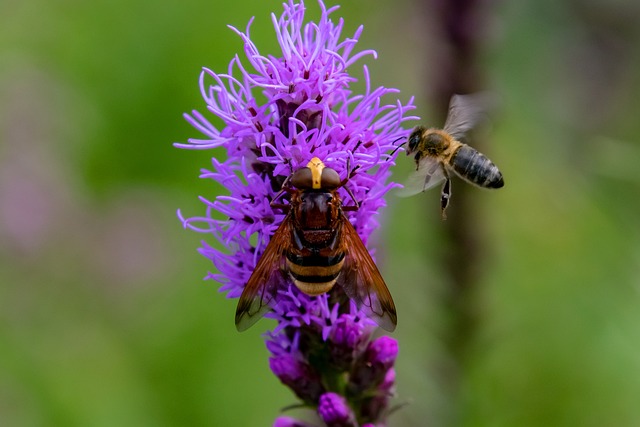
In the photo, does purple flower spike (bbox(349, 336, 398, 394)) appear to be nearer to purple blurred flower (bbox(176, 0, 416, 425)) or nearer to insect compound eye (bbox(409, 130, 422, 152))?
purple blurred flower (bbox(176, 0, 416, 425))

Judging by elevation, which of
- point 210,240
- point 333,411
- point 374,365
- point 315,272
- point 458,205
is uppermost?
point 458,205

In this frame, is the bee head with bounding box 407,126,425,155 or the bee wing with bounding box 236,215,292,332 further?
the bee head with bounding box 407,126,425,155

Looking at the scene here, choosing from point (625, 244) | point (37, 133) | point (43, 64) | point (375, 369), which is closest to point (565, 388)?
point (625, 244)

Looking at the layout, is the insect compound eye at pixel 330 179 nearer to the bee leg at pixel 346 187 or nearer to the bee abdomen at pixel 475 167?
the bee leg at pixel 346 187

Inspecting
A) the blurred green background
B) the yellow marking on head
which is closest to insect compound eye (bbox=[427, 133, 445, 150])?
the yellow marking on head

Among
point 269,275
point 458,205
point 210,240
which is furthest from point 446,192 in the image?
point 210,240

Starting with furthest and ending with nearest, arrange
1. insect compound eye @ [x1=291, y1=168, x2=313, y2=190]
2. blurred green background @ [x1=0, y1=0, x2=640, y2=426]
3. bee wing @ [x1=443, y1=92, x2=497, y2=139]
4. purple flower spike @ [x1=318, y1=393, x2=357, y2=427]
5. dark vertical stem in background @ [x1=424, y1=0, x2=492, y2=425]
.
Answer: blurred green background @ [x1=0, y1=0, x2=640, y2=426] < dark vertical stem in background @ [x1=424, y1=0, x2=492, y2=425] < bee wing @ [x1=443, y1=92, x2=497, y2=139] < purple flower spike @ [x1=318, y1=393, x2=357, y2=427] < insect compound eye @ [x1=291, y1=168, x2=313, y2=190]

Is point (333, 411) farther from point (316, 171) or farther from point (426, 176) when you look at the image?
point (426, 176)
